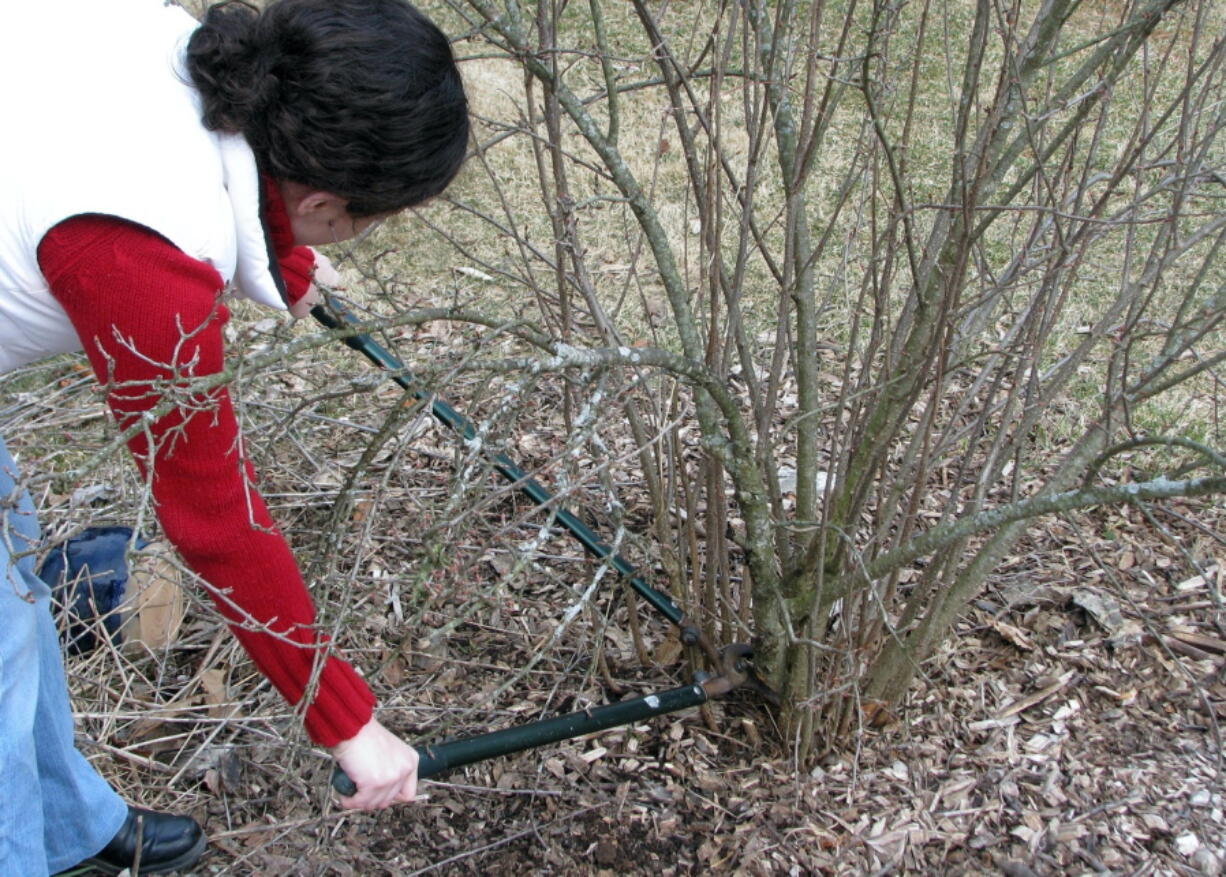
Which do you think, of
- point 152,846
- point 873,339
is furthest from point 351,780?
point 873,339

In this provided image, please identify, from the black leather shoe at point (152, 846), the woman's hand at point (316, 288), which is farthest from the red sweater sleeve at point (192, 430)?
the black leather shoe at point (152, 846)

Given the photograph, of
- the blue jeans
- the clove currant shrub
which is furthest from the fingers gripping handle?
the clove currant shrub

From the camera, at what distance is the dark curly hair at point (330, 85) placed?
143cm

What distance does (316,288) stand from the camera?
2193mm

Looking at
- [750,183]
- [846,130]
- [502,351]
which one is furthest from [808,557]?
[846,130]

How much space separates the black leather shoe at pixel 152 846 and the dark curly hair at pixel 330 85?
59.2 inches

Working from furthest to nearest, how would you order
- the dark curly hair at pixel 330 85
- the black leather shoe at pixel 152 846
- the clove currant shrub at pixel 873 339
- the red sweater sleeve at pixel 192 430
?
1. the black leather shoe at pixel 152 846
2. the clove currant shrub at pixel 873 339
3. the dark curly hair at pixel 330 85
4. the red sweater sleeve at pixel 192 430

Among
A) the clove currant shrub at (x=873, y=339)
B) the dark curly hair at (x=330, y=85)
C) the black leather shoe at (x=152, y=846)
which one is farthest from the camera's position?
the black leather shoe at (x=152, y=846)

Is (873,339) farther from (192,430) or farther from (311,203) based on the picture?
(192,430)

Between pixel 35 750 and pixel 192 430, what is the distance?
90 centimetres

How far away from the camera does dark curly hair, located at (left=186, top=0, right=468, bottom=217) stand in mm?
1433

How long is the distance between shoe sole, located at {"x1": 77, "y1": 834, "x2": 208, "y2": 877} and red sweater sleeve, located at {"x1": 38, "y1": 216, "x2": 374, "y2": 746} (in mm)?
901

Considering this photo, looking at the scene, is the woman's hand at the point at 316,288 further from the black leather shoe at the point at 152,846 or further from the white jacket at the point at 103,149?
the black leather shoe at the point at 152,846

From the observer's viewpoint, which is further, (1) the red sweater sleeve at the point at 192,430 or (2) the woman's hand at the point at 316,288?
(2) the woman's hand at the point at 316,288
